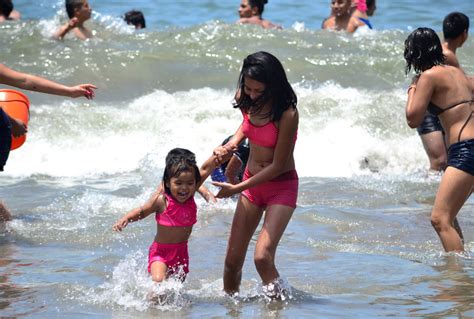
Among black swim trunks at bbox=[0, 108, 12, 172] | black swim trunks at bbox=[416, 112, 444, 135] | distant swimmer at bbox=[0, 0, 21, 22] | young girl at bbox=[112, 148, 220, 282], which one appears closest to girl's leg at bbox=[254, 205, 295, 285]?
young girl at bbox=[112, 148, 220, 282]

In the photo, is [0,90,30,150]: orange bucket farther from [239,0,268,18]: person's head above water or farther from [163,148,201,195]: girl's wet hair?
[239,0,268,18]: person's head above water

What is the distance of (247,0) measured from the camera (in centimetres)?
1672

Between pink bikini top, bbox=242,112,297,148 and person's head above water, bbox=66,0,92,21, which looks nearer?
pink bikini top, bbox=242,112,297,148

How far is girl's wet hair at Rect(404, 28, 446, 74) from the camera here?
266 inches

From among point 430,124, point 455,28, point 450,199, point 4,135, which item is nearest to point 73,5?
point 430,124

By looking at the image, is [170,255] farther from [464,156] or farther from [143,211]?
[464,156]

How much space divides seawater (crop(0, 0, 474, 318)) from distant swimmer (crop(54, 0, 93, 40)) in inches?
9.6

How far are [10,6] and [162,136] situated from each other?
5499 millimetres

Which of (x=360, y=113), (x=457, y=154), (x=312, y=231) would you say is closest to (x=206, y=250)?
(x=312, y=231)

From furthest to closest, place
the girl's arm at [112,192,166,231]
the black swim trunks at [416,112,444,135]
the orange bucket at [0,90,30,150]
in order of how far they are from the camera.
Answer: the black swim trunks at [416,112,444,135] < the orange bucket at [0,90,30,150] < the girl's arm at [112,192,166,231]

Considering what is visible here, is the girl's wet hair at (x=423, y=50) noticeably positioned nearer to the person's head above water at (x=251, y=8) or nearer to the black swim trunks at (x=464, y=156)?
the black swim trunks at (x=464, y=156)

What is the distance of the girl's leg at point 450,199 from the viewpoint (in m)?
6.76

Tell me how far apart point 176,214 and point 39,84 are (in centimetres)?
171

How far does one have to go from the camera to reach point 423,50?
6777 millimetres
